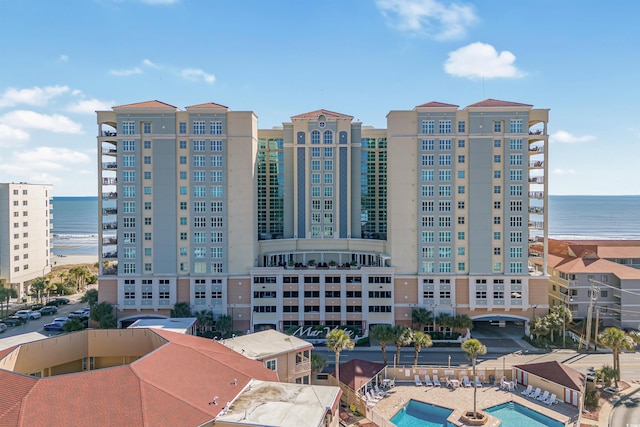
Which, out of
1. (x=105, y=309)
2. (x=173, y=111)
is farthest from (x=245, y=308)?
(x=173, y=111)

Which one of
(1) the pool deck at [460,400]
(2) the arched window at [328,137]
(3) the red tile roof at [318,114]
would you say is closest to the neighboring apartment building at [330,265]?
(3) the red tile roof at [318,114]

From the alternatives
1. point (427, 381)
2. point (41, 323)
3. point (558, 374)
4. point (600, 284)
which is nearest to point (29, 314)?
point (41, 323)

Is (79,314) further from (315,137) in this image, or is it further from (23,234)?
(315,137)

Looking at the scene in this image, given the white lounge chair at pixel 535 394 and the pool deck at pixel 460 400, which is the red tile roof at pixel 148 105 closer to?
the pool deck at pixel 460 400

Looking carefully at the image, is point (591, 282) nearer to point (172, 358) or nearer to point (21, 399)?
point (172, 358)

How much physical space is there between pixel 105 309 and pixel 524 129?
6785cm

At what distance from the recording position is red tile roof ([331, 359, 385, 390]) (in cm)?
4297

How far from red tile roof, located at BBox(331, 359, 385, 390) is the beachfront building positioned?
70.6 m

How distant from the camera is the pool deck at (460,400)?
40312mm

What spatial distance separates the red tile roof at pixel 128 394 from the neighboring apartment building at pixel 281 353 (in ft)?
26.3

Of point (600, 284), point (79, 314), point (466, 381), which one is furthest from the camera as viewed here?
point (79, 314)

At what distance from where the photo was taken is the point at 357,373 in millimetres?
44281

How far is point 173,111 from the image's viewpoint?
211 ft

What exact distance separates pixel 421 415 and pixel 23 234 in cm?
8364
